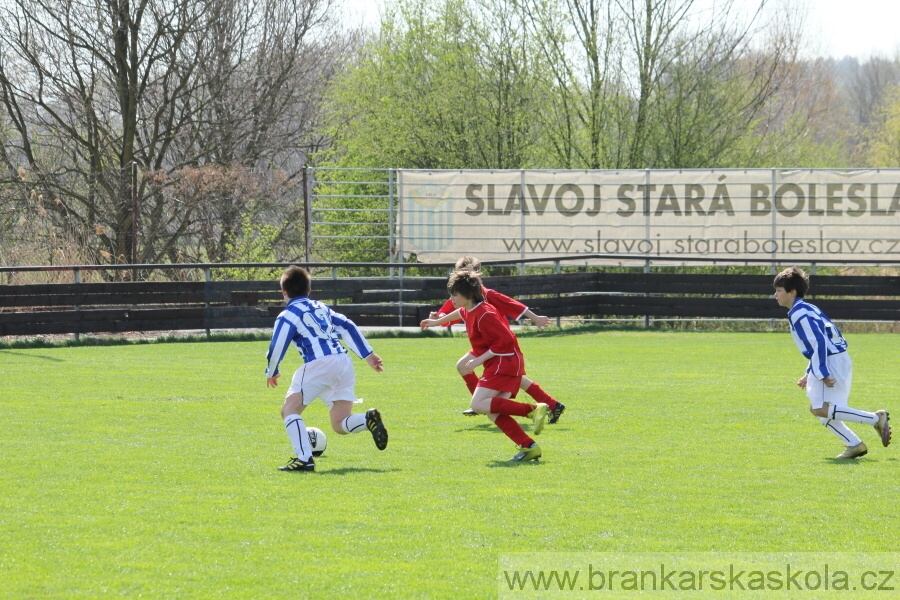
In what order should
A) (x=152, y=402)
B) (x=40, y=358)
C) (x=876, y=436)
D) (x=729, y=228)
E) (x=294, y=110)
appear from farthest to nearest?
1. (x=294, y=110)
2. (x=729, y=228)
3. (x=40, y=358)
4. (x=152, y=402)
5. (x=876, y=436)


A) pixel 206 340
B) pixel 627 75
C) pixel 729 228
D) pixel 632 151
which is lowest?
pixel 206 340

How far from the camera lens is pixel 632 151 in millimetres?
Result: 29594

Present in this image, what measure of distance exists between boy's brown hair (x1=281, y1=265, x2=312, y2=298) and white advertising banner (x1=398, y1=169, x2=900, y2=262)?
1625 centimetres

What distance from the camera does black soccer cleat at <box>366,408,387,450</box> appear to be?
779cm

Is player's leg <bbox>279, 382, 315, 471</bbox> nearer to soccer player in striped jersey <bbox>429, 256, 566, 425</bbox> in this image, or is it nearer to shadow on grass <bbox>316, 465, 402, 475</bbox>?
shadow on grass <bbox>316, 465, 402, 475</bbox>

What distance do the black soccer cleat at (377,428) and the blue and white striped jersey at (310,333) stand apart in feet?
1.39

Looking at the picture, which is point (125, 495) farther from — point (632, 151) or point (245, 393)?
point (632, 151)

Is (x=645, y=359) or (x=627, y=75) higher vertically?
(x=627, y=75)

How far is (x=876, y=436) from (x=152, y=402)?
667cm

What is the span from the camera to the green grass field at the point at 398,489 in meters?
5.06

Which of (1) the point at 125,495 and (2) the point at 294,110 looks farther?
(2) the point at 294,110

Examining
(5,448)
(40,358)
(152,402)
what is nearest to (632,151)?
(40,358)

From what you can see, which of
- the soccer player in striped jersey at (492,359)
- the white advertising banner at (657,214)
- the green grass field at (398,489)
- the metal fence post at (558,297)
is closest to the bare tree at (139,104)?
the white advertising banner at (657,214)

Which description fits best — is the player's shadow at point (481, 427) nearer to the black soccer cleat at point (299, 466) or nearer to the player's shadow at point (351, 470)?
the player's shadow at point (351, 470)
